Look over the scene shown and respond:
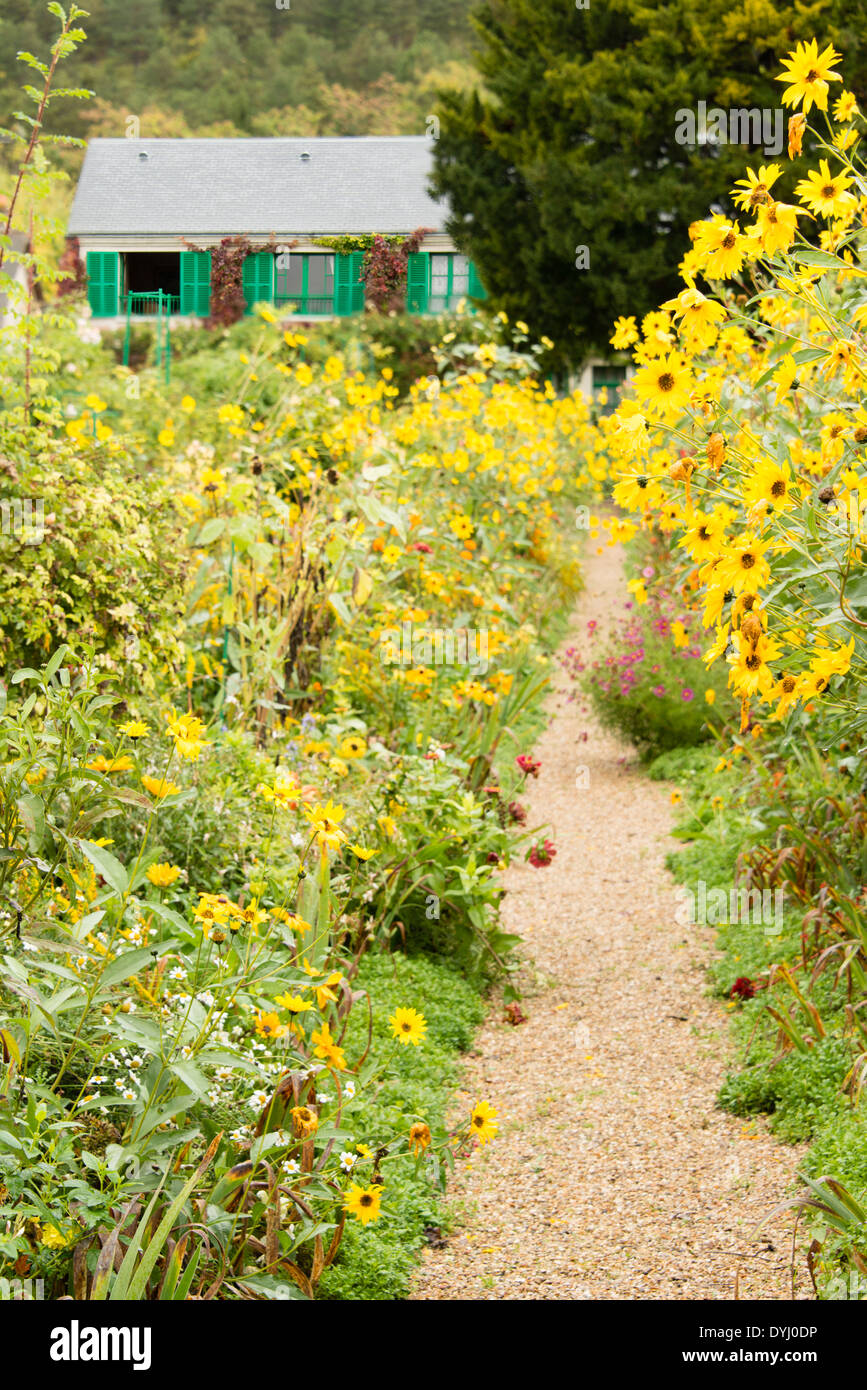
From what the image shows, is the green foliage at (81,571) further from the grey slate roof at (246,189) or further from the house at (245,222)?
the grey slate roof at (246,189)

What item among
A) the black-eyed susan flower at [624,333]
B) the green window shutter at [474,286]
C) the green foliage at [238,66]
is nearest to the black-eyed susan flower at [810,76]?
the black-eyed susan flower at [624,333]

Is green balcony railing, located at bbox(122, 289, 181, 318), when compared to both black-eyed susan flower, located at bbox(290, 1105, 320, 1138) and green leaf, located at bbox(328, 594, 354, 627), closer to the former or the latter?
green leaf, located at bbox(328, 594, 354, 627)

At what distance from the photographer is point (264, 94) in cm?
663

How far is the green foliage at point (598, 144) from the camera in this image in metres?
9.60

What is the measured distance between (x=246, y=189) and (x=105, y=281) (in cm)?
69

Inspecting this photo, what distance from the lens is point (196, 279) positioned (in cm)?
480

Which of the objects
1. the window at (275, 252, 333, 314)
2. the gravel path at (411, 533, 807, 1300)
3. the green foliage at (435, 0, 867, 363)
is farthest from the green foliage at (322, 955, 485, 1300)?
the green foliage at (435, 0, 867, 363)

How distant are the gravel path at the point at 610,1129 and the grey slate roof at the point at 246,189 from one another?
2634 millimetres

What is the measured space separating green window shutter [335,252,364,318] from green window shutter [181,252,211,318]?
0.52 metres

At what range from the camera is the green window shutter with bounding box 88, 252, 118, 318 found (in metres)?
5.00

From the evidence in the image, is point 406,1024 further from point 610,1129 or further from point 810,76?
point 810,76

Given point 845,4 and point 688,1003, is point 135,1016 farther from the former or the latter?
point 845,4
